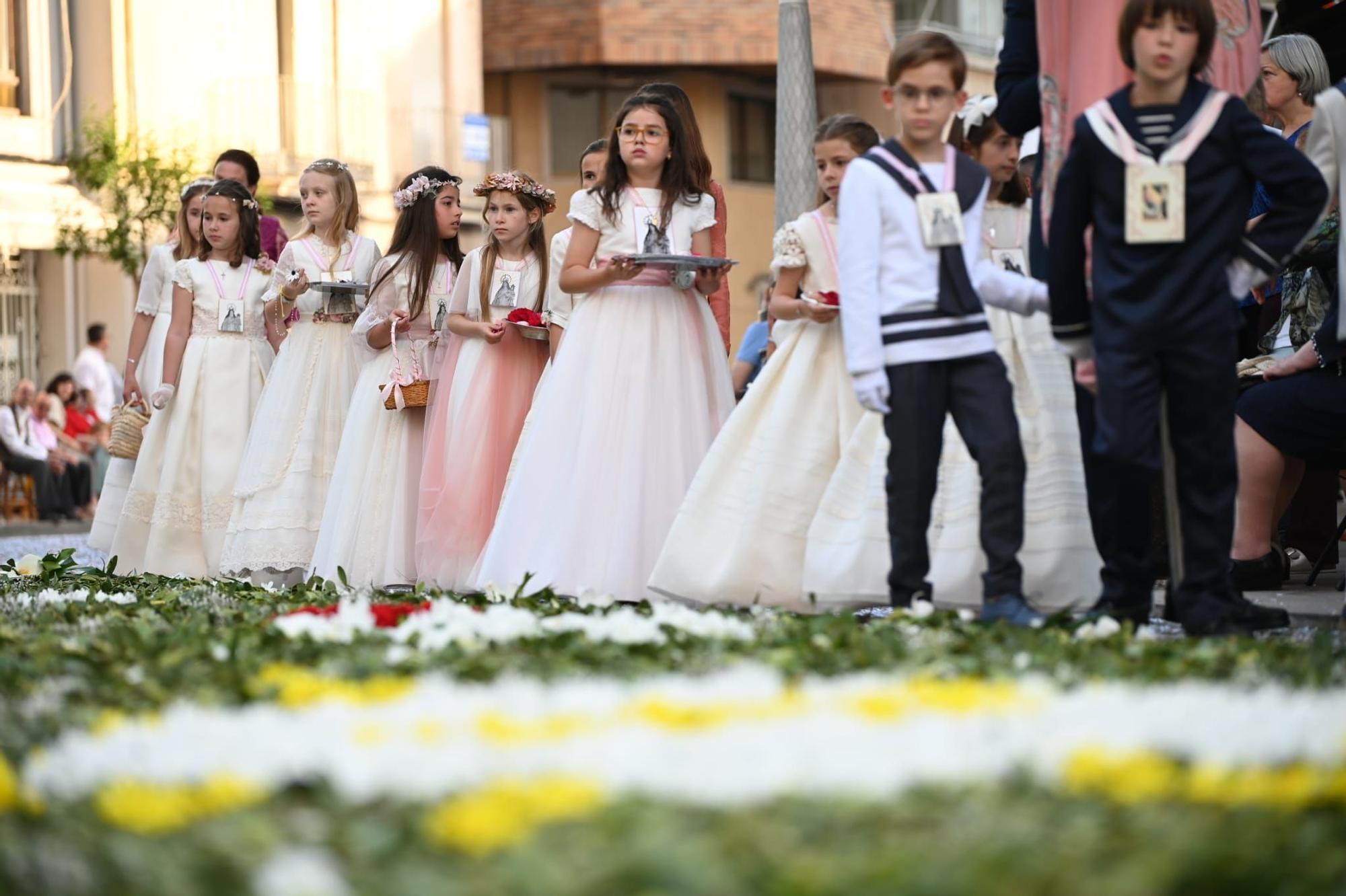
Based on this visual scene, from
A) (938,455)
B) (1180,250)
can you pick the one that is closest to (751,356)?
(938,455)

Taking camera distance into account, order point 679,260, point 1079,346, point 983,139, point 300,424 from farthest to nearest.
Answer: point 300,424
point 679,260
point 983,139
point 1079,346

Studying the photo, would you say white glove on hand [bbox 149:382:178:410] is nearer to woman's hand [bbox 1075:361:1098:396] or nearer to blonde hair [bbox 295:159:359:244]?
blonde hair [bbox 295:159:359:244]

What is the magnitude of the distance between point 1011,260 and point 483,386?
9.16ft

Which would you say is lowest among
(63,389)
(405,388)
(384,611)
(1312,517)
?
(63,389)

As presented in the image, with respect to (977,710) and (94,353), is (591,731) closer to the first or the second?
(977,710)

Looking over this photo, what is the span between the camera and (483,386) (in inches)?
381

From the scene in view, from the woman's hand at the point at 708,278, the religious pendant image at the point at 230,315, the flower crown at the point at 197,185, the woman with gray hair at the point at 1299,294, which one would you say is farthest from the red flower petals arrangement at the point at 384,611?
the flower crown at the point at 197,185

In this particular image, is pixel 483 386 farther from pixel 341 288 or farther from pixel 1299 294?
pixel 1299 294

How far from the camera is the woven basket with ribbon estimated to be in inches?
392

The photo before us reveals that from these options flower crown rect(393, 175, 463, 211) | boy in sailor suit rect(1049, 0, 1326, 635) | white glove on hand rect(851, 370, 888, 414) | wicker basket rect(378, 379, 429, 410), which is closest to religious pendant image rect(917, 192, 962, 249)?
boy in sailor suit rect(1049, 0, 1326, 635)

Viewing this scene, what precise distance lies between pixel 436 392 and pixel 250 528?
4.04 feet

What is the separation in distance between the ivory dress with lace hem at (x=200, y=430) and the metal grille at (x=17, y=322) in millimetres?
16254

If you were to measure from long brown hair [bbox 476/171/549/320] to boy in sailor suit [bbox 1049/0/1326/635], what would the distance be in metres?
3.79

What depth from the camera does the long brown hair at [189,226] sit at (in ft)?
37.3
